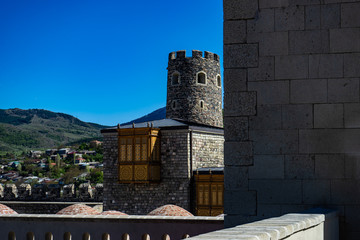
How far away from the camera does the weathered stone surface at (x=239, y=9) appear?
208 inches

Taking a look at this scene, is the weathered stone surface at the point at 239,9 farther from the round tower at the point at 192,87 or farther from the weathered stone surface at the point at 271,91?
the round tower at the point at 192,87

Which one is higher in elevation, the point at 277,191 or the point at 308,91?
the point at 308,91

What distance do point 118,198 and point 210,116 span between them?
11.1m

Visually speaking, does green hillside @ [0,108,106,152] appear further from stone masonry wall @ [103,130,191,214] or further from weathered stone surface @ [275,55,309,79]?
weathered stone surface @ [275,55,309,79]

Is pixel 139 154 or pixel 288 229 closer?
pixel 288 229

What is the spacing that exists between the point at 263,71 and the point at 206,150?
67.7 ft

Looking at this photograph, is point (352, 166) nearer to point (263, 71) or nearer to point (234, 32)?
point (263, 71)

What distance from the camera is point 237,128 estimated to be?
17.1ft

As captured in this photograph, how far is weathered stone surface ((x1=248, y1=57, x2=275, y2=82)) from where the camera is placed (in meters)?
5.15

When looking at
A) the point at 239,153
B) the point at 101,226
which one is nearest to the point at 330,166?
the point at 239,153

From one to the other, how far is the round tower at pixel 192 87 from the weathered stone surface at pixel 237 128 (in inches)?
1080

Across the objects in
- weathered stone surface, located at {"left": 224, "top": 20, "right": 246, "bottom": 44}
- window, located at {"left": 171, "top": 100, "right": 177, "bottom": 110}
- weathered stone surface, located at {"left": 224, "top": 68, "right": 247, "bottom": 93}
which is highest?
window, located at {"left": 171, "top": 100, "right": 177, "bottom": 110}

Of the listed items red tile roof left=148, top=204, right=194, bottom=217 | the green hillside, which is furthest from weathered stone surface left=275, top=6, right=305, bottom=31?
the green hillside

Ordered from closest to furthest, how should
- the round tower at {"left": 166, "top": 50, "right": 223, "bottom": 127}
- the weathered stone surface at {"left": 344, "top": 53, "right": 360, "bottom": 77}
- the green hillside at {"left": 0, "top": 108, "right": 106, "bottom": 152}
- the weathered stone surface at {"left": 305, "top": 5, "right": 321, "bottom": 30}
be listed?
the weathered stone surface at {"left": 344, "top": 53, "right": 360, "bottom": 77}, the weathered stone surface at {"left": 305, "top": 5, "right": 321, "bottom": 30}, the round tower at {"left": 166, "top": 50, "right": 223, "bottom": 127}, the green hillside at {"left": 0, "top": 108, "right": 106, "bottom": 152}
